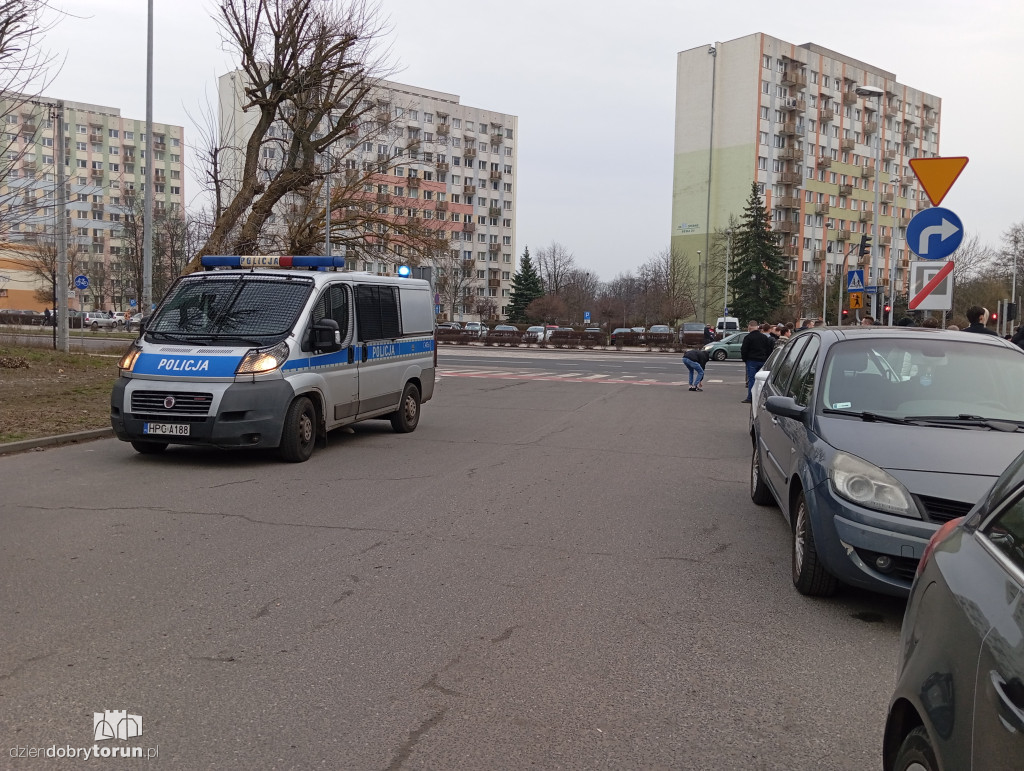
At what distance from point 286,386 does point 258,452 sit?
149cm

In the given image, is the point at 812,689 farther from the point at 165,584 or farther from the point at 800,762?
the point at 165,584

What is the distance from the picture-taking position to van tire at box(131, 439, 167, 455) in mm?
9891

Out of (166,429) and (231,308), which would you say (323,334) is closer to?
(231,308)

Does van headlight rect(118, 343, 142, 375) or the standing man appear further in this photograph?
the standing man

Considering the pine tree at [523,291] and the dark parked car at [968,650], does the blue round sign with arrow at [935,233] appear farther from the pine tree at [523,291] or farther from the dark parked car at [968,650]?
the pine tree at [523,291]

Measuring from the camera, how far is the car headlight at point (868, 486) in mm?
4543

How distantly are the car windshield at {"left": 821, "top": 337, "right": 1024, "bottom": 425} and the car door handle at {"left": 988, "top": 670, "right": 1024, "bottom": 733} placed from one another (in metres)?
3.91

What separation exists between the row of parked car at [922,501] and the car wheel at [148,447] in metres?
6.74

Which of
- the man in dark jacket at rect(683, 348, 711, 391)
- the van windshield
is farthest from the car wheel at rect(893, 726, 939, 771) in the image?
the man in dark jacket at rect(683, 348, 711, 391)

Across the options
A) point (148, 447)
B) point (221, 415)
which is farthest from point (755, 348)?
point (148, 447)

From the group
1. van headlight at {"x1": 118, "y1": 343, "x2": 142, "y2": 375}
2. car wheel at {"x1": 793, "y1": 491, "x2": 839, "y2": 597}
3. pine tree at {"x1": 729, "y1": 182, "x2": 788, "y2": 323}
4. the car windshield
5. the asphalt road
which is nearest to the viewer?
the asphalt road

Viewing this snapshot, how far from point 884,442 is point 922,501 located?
542 millimetres

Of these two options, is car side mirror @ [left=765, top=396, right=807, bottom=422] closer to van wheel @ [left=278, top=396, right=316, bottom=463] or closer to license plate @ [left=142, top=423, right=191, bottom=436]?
A: van wheel @ [left=278, top=396, right=316, bottom=463]

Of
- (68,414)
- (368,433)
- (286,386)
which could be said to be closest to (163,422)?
(286,386)
